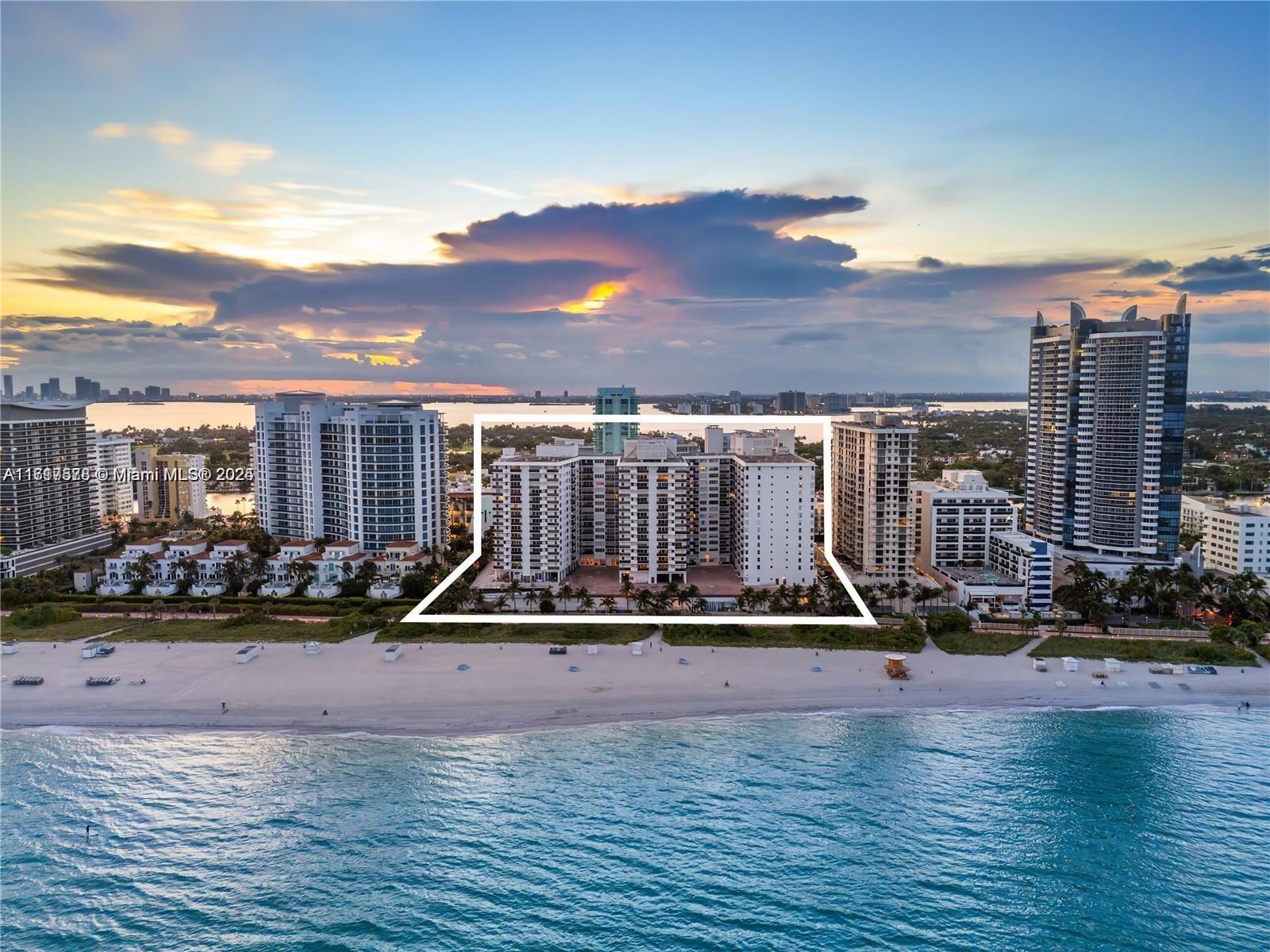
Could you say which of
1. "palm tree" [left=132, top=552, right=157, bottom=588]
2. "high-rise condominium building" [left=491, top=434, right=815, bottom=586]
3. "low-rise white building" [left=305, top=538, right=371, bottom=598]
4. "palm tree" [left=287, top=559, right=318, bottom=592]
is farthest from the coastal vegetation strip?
"high-rise condominium building" [left=491, top=434, right=815, bottom=586]

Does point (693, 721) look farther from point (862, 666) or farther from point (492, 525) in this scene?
point (492, 525)

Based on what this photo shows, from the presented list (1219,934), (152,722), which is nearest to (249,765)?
(152,722)

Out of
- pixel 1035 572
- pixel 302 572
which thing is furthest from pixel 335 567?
pixel 1035 572

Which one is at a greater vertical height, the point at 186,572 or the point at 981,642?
the point at 186,572

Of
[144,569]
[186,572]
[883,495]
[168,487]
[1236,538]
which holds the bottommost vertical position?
[186,572]

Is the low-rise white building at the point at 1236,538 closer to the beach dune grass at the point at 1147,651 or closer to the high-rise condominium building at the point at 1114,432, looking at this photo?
the high-rise condominium building at the point at 1114,432

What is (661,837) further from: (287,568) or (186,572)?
(186,572)
